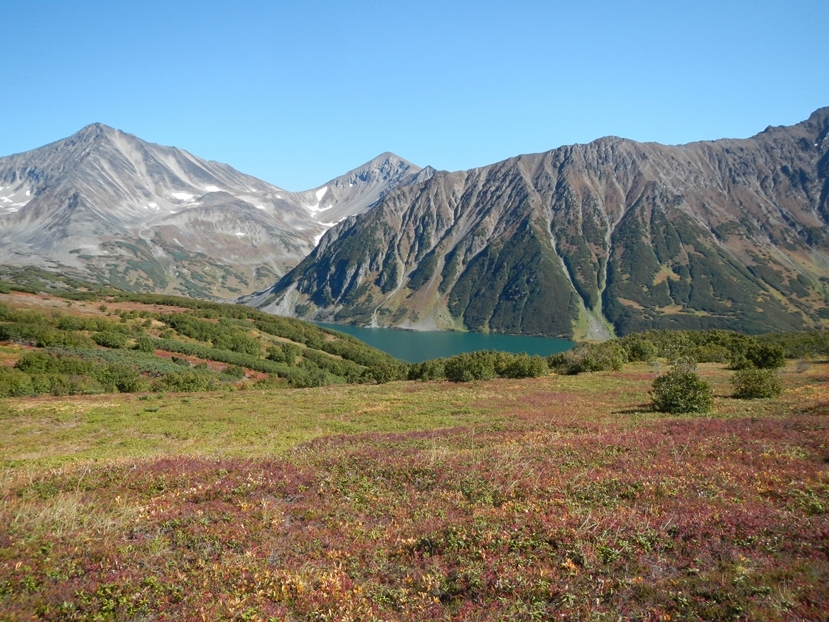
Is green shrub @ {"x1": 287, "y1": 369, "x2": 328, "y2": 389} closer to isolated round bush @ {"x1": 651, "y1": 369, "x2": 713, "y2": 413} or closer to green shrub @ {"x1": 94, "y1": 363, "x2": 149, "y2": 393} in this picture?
green shrub @ {"x1": 94, "y1": 363, "x2": 149, "y2": 393}

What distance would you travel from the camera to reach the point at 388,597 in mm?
8875

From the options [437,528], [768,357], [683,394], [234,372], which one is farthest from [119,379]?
[768,357]

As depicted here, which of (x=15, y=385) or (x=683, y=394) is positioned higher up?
(x=683, y=394)

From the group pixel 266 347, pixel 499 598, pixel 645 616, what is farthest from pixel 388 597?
pixel 266 347

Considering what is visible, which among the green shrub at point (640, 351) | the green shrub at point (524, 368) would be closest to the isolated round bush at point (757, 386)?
the green shrub at point (524, 368)

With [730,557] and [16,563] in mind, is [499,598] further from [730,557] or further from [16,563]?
[16,563]

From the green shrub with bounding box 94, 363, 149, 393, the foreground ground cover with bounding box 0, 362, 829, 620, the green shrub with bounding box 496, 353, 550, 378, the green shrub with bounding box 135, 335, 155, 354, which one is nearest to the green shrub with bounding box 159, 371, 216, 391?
the green shrub with bounding box 94, 363, 149, 393

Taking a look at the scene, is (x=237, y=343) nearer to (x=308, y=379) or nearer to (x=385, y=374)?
(x=308, y=379)

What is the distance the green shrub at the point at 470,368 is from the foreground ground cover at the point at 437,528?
33188mm

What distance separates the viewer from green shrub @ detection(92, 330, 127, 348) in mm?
65669

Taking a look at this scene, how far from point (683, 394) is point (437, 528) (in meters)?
26.2

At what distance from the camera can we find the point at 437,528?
11.5 metres

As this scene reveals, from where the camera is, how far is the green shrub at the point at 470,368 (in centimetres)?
5703

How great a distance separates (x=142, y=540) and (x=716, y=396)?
133 ft
